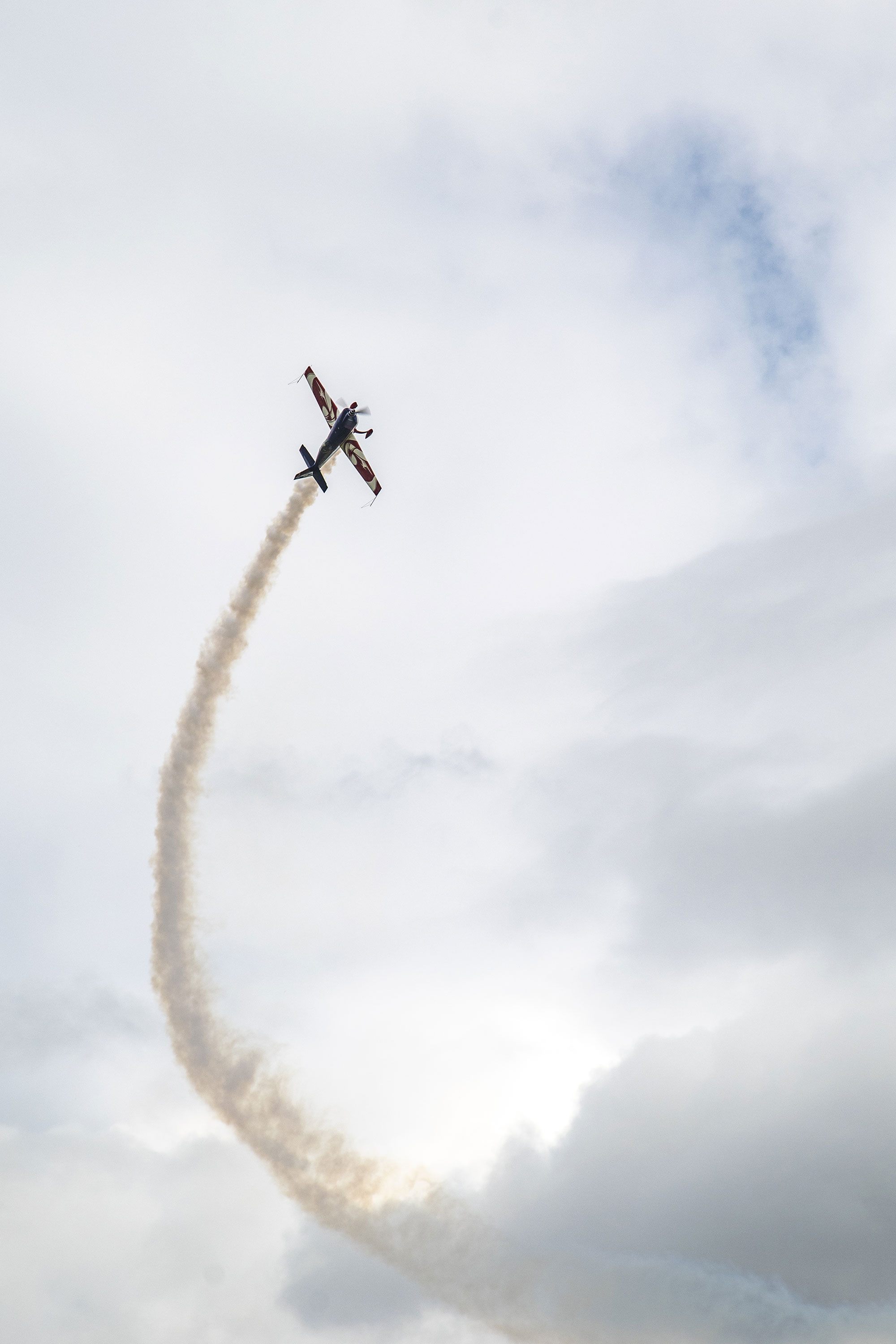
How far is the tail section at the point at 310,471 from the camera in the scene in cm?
9075

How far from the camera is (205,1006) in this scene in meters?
93.0

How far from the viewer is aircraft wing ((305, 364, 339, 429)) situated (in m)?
93.9

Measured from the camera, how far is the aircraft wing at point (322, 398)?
93.9m

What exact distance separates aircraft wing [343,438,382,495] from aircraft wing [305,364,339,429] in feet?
10.2

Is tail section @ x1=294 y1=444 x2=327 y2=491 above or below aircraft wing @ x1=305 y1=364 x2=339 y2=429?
below

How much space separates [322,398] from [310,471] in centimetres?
966

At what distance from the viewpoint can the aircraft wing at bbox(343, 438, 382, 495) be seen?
94.1m

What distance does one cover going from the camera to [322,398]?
94.9 metres

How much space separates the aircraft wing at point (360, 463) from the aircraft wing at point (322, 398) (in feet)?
10.2

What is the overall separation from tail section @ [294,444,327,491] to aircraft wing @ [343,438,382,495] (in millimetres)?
3997

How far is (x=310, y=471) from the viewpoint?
9081 centimetres

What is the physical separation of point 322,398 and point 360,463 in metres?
7.73

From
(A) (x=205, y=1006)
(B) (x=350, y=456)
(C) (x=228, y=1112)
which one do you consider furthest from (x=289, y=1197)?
(B) (x=350, y=456)

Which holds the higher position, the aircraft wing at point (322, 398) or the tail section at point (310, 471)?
the aircraft wing at point (322, 398)
